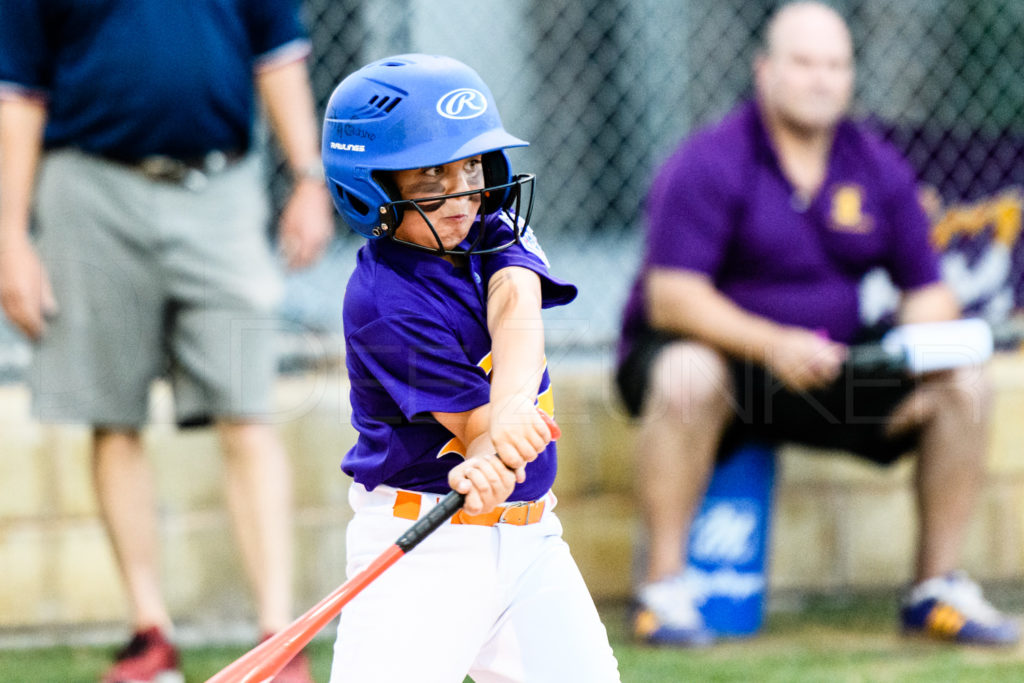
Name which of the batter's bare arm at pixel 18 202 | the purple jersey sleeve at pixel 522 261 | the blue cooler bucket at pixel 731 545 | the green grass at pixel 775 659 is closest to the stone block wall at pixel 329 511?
the green grass at pixel 775 659

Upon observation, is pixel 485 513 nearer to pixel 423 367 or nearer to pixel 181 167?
pixel 423 367

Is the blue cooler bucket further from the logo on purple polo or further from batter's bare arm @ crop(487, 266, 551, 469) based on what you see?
the logo on purple polo

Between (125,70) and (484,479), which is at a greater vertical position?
(125,70)

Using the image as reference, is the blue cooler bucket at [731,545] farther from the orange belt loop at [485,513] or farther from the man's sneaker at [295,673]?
the orange belt loop at [485,513]

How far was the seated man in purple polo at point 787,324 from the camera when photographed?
379cm

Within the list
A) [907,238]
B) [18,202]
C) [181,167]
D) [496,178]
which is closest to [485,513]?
[496,178]

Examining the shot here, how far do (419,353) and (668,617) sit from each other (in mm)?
1820

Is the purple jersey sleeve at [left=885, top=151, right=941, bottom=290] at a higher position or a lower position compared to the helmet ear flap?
lower

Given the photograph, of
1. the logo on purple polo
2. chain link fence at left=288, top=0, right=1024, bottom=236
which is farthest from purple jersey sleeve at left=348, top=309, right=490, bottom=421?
chain link fence at left=288, top=0, right=1024, bottom=236

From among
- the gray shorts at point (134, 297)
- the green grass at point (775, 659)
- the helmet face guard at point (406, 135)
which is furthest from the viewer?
the green grass at point (775, 659)

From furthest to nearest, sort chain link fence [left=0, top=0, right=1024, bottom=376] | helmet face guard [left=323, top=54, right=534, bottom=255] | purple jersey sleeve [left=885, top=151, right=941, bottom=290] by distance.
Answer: chain link fence [left=0, top=0, right=1024, bottom=376] < purple jersey sleeve [left=885, top=151, right=941, bottom=290] < helmet face guard [left=323, top=54, right=534, bottom=255]

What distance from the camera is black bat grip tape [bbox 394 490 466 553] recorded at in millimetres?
2018

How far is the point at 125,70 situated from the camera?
3.24 m

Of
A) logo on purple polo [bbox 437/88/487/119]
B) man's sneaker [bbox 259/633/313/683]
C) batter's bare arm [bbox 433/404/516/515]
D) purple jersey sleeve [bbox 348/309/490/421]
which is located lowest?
man's sneaker [bbox 259/633/313/683]
